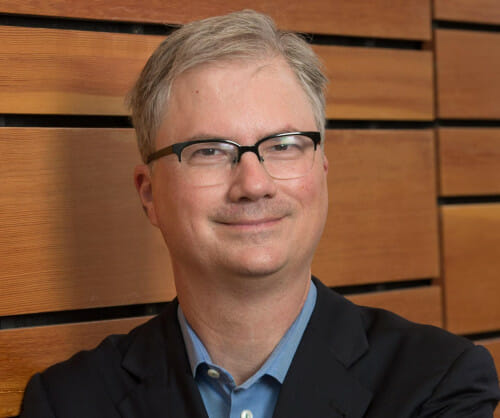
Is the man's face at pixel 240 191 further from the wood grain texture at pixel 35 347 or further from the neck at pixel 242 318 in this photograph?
the wood grain texture at pixel 35 347

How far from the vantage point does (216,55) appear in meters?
1.59

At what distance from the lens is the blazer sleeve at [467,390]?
4.80 feet

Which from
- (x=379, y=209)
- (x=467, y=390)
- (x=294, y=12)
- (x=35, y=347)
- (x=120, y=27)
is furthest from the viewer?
(x=379, y=209)

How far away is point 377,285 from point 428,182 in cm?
40

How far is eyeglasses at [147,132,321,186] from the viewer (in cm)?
155

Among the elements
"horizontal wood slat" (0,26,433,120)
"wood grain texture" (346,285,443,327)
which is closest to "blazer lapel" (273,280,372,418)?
"wood grain texture" (346,285,443,327)

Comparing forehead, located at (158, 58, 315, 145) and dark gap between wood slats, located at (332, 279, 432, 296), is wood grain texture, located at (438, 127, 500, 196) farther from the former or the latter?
forehead, located at (158, 58, 315, 145)

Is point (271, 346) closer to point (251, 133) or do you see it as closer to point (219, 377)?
point (219, 377)

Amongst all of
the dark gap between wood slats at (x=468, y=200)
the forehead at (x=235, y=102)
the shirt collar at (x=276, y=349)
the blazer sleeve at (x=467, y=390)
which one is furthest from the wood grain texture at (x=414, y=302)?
the forehead at (x=235, y=102)

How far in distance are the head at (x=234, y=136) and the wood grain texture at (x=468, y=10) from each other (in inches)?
38.2

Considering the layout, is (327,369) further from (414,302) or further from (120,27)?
(120,27)

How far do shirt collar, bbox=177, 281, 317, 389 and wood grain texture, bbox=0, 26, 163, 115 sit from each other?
67cm

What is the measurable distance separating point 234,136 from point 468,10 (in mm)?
1379

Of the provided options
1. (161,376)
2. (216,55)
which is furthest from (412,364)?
(216,55)
